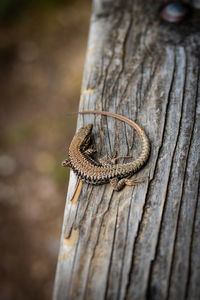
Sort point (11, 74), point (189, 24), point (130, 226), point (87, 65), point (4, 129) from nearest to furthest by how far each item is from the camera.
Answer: point (130, 226)
point (87, 65)
point (189, 24)
point (4, 129)
point (11, 74)

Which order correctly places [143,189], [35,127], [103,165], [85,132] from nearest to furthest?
[143,189], [103,165], [85,132], [35,127]

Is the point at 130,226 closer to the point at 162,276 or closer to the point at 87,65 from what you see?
the point at 162,276

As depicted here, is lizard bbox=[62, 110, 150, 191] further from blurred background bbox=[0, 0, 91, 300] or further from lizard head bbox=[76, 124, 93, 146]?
blurred background bbox=[0, 0, 91, 300]

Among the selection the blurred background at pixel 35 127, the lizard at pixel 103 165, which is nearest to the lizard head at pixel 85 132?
the lizard at pixel 103 165

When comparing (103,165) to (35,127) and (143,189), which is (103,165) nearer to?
(143,189)

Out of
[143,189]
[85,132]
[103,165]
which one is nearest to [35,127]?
[85,132]

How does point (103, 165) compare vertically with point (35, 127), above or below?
below

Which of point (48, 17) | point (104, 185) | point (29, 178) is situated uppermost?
point (48, 17)

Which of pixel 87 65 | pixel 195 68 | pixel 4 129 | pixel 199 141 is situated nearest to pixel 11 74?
pixel 4 129
